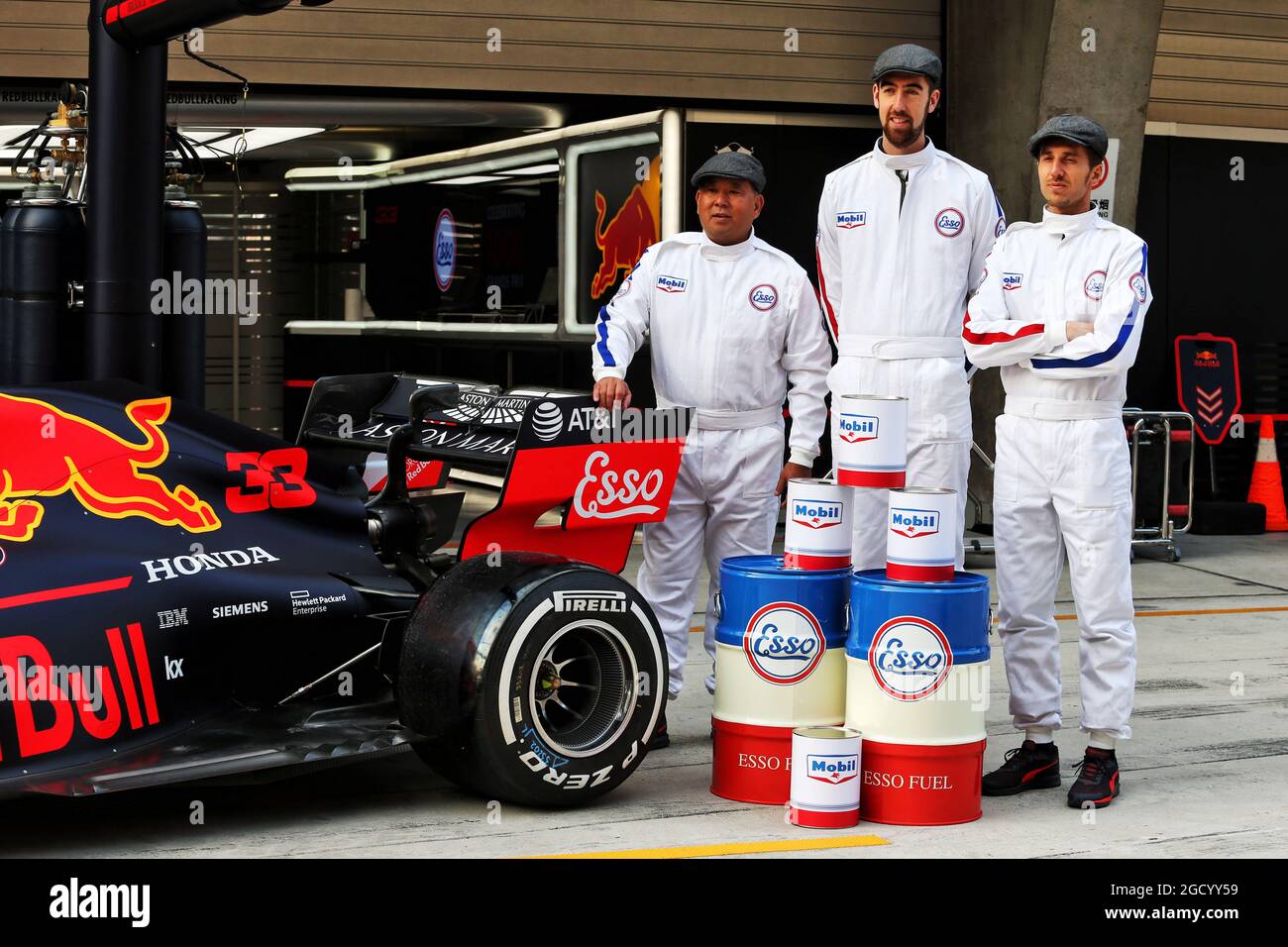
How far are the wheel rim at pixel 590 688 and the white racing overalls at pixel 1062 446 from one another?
1.31m

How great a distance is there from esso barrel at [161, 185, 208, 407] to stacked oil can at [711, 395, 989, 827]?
8.19 ft

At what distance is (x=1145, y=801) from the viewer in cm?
570

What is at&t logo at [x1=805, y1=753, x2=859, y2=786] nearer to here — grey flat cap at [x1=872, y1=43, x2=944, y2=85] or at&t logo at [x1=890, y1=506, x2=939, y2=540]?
at&t logo at [x1=890, y1=506, x2=939, y2=540]

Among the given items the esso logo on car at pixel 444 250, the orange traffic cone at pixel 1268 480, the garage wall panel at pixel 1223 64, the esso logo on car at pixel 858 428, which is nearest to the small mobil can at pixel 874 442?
the esso logo on car at pixel 858 428

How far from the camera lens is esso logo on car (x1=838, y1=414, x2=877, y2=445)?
5562 millimetres

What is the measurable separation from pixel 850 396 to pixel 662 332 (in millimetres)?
1145

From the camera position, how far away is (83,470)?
495 centimetres

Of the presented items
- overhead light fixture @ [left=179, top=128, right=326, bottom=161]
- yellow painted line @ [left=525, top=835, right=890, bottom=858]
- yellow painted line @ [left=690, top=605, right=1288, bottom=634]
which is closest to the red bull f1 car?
yellow painted line @ [left=525, top=835, right=890, bottom=858]

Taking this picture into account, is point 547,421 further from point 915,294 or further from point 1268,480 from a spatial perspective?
point 1268,480

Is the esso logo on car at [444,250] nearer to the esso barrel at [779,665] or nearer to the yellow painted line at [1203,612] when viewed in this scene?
the yellow painted line at [1203,612]

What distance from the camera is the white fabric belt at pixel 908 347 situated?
618 centimetres

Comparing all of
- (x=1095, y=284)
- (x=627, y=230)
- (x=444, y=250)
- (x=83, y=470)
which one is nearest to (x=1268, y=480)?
(x=627, y=230)

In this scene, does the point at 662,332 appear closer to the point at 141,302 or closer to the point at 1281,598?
the point at 141,302
